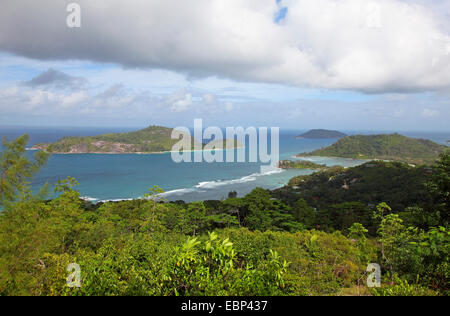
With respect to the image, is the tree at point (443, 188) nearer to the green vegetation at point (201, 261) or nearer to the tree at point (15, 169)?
the green vegetation at point (201, 261)

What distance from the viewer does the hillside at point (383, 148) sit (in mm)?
85688

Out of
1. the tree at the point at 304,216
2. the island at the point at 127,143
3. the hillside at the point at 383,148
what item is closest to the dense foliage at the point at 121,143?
the island at the point at 127,143

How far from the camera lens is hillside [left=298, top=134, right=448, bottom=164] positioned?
85.7m

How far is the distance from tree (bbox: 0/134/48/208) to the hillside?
96.1m

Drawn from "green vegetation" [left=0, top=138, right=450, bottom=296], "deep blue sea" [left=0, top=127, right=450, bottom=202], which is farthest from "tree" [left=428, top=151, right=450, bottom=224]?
"deep blue sea" [left=0, top=127, right=450, bottom=202]

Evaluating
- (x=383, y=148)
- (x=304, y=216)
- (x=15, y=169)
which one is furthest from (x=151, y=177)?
(x=383, y=148)

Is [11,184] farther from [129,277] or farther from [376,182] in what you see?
[376,182]

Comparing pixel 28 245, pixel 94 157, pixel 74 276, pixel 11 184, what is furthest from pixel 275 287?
pixel 94 157

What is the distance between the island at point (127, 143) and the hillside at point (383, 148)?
44209 millimetres

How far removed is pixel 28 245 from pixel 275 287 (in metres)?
4.96

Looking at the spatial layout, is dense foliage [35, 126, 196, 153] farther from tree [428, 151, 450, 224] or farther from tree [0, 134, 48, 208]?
tree [428, 151, 450, 224]

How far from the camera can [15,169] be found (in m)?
5.49

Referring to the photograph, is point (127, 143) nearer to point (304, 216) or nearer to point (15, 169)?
point (304, 216)

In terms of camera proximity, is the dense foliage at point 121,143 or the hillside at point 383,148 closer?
the hillside at point 383,148
